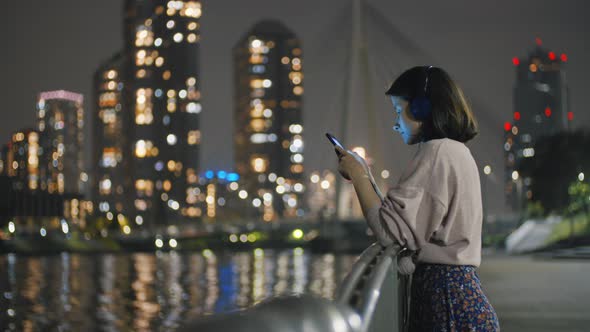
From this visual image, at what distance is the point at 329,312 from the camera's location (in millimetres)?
2393

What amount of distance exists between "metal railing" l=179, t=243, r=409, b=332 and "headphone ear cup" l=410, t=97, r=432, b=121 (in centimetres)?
48

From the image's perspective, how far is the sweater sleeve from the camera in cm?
337

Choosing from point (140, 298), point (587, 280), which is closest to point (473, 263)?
point (587, 280)

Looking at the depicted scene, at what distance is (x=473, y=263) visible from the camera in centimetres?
354

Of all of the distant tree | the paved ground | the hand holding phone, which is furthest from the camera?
the distant tree

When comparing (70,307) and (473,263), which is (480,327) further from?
(70,307)

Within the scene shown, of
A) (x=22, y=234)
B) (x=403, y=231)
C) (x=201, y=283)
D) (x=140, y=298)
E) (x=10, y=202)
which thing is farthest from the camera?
(x=10, y=202)

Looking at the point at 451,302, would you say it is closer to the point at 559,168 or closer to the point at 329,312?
the point at 329,312

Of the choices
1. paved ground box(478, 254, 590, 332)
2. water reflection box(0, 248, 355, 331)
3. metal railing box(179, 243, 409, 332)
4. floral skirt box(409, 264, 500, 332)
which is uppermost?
metal railing box(179, 243, 409, 332)

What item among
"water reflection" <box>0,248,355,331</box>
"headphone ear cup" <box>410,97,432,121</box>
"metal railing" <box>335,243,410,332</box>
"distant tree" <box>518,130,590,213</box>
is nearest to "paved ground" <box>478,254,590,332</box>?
"water reflection" <box>0,248,355,331</box>

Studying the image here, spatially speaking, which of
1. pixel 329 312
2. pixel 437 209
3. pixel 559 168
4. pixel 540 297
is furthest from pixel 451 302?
pixel 559 168

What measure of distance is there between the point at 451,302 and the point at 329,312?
1169 mm

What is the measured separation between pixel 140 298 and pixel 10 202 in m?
106

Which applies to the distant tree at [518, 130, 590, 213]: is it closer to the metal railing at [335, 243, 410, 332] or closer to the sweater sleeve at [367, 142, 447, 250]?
the metal railing at [335, 243, 410, 332]
